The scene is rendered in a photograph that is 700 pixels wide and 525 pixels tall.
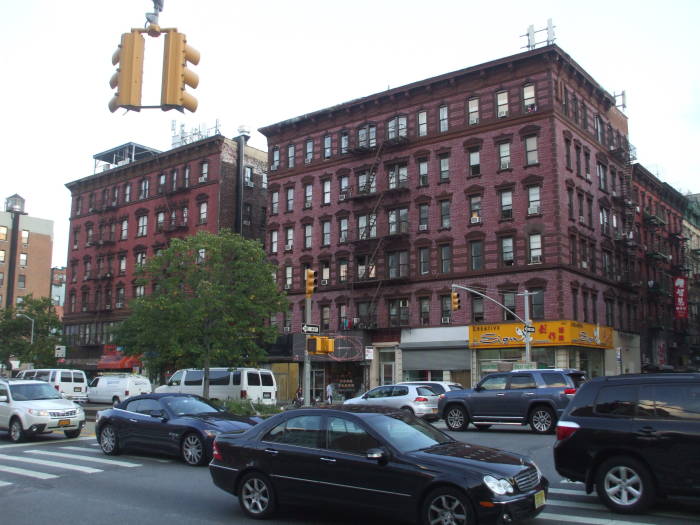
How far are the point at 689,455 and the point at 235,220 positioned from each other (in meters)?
50.8

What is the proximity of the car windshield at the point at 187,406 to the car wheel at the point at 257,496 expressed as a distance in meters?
6.05

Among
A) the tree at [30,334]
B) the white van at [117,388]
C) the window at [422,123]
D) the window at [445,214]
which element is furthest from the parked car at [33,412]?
the tree at [30,334]

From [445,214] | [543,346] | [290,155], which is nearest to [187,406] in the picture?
[543,346]

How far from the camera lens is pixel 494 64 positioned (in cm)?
4300

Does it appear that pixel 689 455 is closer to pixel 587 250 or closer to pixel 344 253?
pixel 587 250

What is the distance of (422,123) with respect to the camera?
46562 millimetres

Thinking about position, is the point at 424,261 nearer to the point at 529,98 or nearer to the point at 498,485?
the point at 529,98

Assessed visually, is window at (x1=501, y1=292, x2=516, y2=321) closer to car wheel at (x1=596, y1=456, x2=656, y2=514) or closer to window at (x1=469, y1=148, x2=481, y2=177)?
window at (x1=469, y1=148, x2=481, y2=177)

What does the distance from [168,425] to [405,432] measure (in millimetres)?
7658

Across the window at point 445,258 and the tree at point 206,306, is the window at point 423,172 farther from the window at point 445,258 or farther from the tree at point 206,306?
the tree at point 206,306

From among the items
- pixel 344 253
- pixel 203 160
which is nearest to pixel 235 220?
pixel 203 160

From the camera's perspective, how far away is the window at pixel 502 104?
1698 inches

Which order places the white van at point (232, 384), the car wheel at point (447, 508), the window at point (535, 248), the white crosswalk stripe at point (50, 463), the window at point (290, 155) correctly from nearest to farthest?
the car wheel at point (447, 508) < the white crosswalk stripe at point (50, 463) < the white van at point (232, 384) < the window at point (535, 248) < the window at point (290, 155)

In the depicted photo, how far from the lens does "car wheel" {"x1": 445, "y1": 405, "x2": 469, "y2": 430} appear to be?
21.9 m
